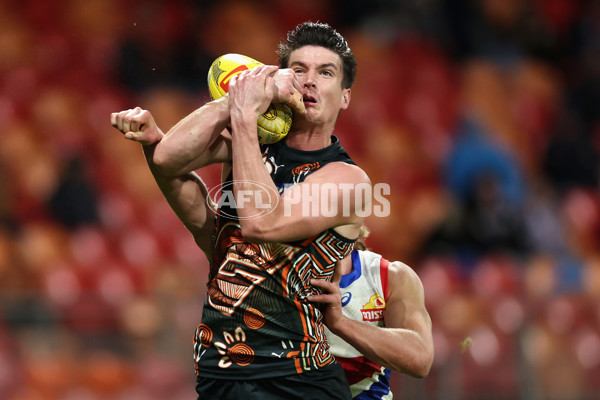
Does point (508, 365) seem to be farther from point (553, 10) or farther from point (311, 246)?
point (553, 10)

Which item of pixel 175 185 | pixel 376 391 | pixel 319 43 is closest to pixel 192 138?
pixel 175 185

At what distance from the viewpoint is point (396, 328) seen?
3.88m

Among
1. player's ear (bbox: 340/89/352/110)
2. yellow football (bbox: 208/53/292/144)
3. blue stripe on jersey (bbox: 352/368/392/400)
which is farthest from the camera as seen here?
blue stripe on jersey (bbox: 352/368/392/400)

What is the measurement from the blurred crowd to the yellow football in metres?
2.78

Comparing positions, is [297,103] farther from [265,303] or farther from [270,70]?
[265,303]

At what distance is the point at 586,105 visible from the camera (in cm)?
1067

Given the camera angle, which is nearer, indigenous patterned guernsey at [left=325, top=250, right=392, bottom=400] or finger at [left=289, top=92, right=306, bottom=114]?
finger at [left=289, top=92, right=306, bottom=114]

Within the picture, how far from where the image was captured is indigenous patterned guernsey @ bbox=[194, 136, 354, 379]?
127 inches

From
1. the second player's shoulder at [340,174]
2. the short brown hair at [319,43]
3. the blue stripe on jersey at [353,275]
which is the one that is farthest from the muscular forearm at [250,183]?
the blue stripe on jersey at [353,275]

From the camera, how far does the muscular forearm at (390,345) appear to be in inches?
139

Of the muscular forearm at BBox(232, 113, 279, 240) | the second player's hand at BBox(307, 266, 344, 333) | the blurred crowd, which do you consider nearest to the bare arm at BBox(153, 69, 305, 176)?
the muscular forearm at BBox(232, 113, 279, 240)

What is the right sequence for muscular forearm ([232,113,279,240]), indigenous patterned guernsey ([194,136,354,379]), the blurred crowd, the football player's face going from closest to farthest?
muscular forearm ([232,113,279,240]) < indigenous patterned guernsey ([194,136,354,379]) < the football player's face < the blurred crowd

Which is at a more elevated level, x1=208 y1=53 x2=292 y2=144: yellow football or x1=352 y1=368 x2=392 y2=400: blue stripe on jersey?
x1=208 y1=53 x2=292 y2=144: yellow football

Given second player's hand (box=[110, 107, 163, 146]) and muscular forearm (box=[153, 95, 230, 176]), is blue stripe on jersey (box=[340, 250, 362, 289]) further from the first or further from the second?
second player's hand (box=[110, 107, 163, 146])
